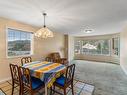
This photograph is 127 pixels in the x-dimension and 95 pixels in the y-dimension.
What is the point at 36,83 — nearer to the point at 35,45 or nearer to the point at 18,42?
the point at 18,42

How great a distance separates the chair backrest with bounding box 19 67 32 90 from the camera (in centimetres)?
196

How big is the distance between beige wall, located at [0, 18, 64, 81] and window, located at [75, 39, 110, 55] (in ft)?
7.93

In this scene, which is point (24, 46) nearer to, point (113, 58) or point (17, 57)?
point (17, 57)

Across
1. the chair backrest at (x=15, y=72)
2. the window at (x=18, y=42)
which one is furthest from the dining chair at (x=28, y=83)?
the window at (x=18, y=42)

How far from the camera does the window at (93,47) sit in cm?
751

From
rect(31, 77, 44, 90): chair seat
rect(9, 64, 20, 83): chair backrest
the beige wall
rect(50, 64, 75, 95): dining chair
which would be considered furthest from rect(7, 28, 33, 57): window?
rect(50, 64, 75, 95): dining chair

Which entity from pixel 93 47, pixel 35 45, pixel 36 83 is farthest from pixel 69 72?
pixel 93 47

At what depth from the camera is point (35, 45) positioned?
4.53 m

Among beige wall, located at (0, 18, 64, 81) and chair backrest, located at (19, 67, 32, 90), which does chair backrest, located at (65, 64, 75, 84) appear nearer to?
chair backrest, located at (19, 67, 32, 90)

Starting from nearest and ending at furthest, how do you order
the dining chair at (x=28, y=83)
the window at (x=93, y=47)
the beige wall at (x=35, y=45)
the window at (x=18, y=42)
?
the dining chair at (x=28, y=83), the beige wall at (x=35, y=45), the window at (x=18, y=42), the window at (x=93, y=47)

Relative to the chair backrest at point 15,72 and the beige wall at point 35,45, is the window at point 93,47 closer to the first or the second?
the beige wall at point 35,45

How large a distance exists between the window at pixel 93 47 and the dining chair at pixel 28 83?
665cm

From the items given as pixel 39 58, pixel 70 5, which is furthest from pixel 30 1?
pixel 39 58

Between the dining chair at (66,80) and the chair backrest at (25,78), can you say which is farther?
the dining chair at (66,80)
